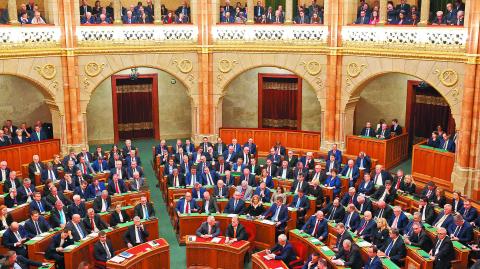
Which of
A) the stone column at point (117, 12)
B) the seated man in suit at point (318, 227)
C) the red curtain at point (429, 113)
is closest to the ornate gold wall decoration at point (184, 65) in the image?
the stone column at point (117, 12)

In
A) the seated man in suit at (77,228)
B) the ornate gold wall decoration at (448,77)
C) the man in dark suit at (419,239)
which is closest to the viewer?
the man in dark suit at (419,239)

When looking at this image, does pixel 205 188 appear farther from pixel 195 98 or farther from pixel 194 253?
pixel 195 98

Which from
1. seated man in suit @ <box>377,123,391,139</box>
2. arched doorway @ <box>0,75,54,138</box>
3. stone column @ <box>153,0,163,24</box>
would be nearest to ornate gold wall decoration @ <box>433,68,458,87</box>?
seated man in suit @ <box>377,123,391,139</box>

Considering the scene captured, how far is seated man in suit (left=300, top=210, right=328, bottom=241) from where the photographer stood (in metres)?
13.4

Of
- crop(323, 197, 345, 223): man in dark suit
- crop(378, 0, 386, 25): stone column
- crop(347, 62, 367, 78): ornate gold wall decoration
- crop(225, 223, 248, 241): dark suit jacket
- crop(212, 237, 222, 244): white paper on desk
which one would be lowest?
crop(212, 237, 222, 244): white paper on desk

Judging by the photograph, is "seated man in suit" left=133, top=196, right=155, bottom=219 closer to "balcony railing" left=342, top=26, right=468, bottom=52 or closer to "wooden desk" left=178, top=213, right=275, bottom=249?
"wooden desk" left=178, top=213, right=275, bottom=249

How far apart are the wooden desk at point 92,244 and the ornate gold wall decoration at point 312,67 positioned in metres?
9.21

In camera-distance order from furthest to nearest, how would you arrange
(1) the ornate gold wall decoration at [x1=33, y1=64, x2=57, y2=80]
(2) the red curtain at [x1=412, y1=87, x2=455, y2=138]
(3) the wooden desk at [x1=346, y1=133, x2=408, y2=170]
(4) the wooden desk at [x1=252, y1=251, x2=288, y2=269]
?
(2) the red curtain at [x1=412, y1=87, x2=455, y2=138] → (3) the wooden desk at [x1=346, y1=133, x2=408, y2=170] → (1) the ornate gold wall decoration at [x1=33, y1=64, x2=57, y2=80] → (4) the wooden desk at [x1=252, y1=251, x2=288, y2=269]

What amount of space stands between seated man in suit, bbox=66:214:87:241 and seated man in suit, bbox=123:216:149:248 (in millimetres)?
992

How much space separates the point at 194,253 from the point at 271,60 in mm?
9902

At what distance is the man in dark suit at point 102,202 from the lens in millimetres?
14984

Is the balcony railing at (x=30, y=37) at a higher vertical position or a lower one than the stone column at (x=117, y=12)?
lower

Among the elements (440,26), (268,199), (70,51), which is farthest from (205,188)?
(440,26)

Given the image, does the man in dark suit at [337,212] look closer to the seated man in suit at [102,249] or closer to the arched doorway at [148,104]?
the seated man in suit at [102,249]
